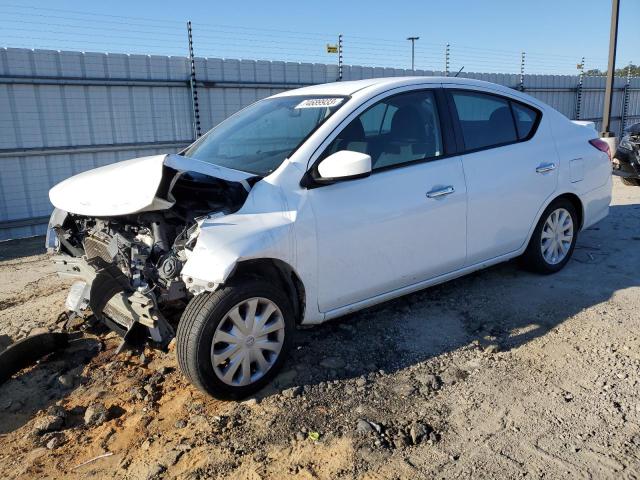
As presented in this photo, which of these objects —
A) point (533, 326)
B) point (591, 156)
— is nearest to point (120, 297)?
point (533, 326)

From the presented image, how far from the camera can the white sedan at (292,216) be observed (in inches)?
122

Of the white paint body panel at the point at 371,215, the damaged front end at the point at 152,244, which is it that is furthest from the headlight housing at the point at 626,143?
the damaged front end at the point at 152,244

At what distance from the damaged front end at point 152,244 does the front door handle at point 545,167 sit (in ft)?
8.69

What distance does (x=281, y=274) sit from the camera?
340 cm

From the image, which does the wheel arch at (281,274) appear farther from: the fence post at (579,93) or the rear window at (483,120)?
the fence post at (579,93)

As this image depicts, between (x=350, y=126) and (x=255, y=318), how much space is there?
4.59 feet

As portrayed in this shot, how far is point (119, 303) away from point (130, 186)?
2.41 ft

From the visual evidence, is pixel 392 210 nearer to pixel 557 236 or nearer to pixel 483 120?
pixel 483 120

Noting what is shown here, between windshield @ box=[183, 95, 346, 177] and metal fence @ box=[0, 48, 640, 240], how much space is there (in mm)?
4833

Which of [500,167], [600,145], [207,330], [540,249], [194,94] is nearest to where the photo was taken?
[207,330]

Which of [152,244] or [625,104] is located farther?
[625,104]

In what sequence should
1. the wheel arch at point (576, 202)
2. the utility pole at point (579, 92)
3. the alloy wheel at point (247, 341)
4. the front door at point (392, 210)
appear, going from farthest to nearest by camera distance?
1. the utility pole at point (579, 92)
2. the wheel arch at point (576, 202)
3. the front door at point (392, 210)
4. the alloy wheel at point (247, 341)

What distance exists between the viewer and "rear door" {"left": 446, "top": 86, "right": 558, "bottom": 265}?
416 centimetres

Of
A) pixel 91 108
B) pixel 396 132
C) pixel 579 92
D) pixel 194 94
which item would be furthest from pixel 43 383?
pixel 579 92
